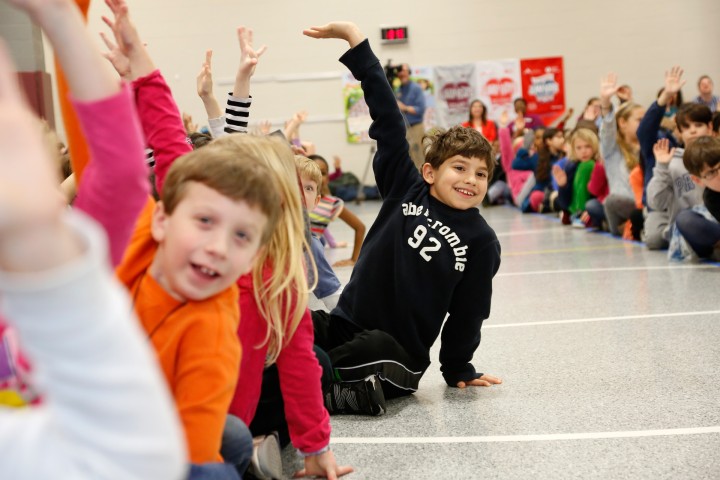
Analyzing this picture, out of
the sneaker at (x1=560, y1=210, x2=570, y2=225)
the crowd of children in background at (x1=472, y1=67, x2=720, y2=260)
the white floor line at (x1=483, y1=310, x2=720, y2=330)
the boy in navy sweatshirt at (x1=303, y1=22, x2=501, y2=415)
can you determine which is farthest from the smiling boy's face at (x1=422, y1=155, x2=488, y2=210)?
the sneaker at (x1=560, y1=210, x2=570, y2=225)

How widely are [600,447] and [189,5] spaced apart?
989cm

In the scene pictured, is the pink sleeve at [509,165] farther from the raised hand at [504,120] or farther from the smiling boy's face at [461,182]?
the smiling boy's face at [461,182]

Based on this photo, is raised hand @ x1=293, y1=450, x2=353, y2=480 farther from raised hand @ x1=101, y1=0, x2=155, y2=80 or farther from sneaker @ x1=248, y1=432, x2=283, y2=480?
raised hand @ x1=101, y1=0, x2=155, y2=80

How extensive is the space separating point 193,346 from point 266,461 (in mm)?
498

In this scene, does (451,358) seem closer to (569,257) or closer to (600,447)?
(600,447)

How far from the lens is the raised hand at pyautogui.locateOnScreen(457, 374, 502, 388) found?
2.30m

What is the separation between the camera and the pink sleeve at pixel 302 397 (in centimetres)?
162

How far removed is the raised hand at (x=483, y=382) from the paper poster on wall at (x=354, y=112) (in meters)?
8.49

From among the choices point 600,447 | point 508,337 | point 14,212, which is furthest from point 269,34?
point 14,212

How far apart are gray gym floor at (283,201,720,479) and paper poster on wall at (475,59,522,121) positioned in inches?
285

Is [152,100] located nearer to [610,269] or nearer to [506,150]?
[610,269]

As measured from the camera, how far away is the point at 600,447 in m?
1.74

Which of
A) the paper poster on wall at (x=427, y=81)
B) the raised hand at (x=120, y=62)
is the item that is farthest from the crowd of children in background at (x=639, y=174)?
the raised hand at (x=120, y=62)

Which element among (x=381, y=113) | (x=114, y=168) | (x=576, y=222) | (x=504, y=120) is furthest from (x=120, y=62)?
(x=504, y=120)
